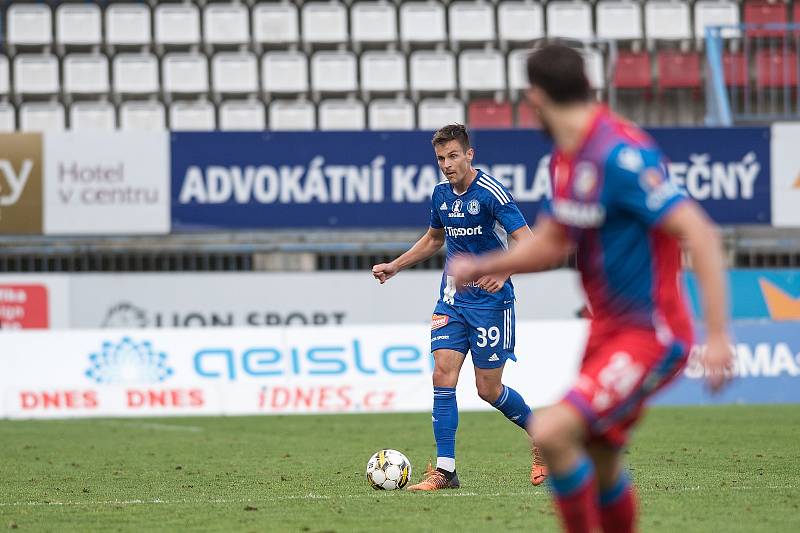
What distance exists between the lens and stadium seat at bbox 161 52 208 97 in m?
22.5

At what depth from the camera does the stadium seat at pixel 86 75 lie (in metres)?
22.5

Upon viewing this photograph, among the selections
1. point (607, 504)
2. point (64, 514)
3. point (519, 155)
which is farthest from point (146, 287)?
point (607, 504)

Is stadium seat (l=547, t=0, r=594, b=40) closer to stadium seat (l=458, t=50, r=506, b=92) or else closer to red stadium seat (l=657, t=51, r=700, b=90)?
stadium seat (l=458, t=50, r=506, b=92)

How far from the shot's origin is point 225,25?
2341cm

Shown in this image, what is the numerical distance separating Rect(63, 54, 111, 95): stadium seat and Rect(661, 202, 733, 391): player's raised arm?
19.1 m

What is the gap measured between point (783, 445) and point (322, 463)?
13.3ft

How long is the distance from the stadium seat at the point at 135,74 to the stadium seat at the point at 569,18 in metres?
6.86

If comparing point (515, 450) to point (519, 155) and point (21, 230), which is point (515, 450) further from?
point (21, 230)

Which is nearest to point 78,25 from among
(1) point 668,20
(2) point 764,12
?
(1) point 668,20

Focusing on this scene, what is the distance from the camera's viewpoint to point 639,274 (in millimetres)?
4910

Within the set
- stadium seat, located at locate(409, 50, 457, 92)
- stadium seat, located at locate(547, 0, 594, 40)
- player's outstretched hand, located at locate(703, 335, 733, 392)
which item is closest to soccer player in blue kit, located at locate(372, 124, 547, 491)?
player's outstretched hand, located at locate(703, 335, 733, 392)

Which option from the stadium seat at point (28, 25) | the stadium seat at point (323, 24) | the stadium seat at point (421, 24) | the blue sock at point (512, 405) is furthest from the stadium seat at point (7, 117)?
the blue sock at point (512, 405)

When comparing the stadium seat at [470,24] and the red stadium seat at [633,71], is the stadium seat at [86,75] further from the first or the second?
the red stadium seat at [633,71]

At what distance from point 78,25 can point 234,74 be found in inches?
121
